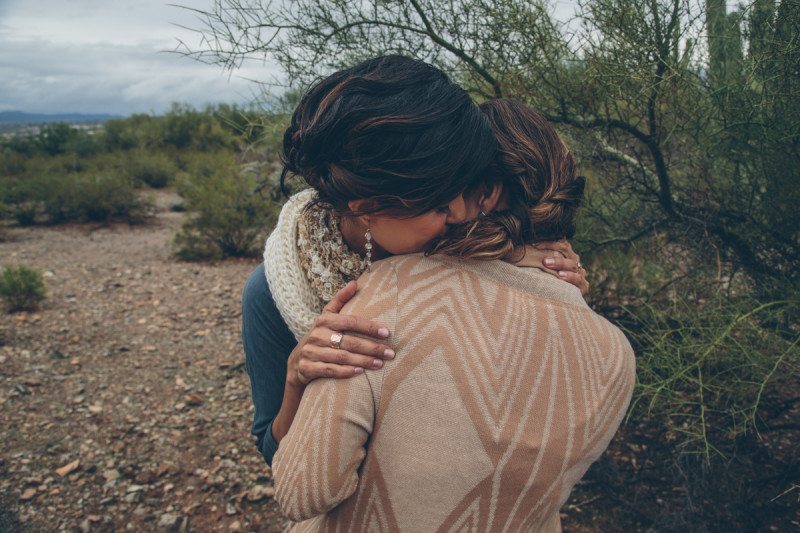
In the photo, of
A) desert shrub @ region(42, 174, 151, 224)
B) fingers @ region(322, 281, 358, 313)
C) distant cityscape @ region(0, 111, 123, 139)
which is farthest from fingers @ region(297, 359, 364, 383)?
distant cityscape @ region(0, 111, 123, 139)

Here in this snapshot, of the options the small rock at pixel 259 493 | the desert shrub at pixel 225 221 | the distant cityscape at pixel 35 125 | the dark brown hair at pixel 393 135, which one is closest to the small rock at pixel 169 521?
the small rock at pixel 259 493

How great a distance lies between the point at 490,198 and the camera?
4.00ft

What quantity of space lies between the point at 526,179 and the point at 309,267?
0.56 metres

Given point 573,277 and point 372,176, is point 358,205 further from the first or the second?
point 573,277

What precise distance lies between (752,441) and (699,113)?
5.00 feet

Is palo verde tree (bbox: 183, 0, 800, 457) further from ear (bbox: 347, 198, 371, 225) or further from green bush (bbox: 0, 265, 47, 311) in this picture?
green bush (bbox: 0, 265, 47, 311)

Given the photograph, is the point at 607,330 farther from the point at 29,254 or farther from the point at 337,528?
the point at 29,254

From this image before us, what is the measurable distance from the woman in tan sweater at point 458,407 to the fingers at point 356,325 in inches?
0.9

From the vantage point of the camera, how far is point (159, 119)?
19.5 metres

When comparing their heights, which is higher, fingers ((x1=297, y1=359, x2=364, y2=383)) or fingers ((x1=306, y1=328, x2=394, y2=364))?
fingers ((x1=306, y1=328, x2=394, y2=364))

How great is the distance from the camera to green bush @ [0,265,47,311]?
5.34 m

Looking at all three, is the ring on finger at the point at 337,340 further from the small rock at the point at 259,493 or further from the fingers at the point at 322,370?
the small rock at the point at 259,493

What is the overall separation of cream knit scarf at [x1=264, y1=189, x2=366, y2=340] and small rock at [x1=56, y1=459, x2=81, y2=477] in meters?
2.67

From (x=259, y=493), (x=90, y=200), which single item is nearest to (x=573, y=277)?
(x=259, y=493)
